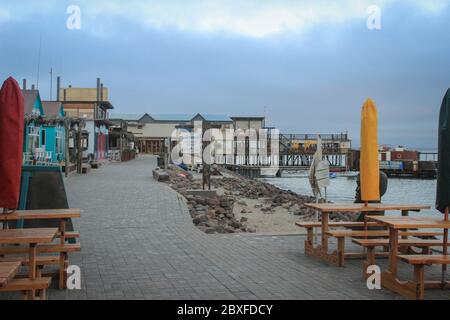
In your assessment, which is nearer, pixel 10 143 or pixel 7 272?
pixel 7 272

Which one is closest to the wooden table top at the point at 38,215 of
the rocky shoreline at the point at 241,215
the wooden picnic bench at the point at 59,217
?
the wooden picnic bench at the point at 59,217

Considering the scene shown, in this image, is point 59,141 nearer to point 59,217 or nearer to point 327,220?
point 327,220

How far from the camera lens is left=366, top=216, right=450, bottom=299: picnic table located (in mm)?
5414

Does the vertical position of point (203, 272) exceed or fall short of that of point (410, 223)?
it falls short

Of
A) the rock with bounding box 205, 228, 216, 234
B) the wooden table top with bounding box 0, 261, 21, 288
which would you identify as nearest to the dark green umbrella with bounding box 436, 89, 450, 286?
the wooden table top with bounding box 0, 261, 21, 288

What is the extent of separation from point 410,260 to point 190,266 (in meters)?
2.95

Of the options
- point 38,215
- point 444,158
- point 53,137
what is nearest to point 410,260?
point 444,158

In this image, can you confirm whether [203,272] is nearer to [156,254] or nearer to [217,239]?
[156,254]

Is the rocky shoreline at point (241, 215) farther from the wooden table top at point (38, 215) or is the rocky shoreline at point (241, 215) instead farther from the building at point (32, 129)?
the building at point (32, 129)

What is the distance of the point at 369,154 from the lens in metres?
7.36

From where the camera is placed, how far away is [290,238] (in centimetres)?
975

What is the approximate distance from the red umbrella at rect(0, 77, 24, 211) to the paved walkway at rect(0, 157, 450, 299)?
3.98ft
